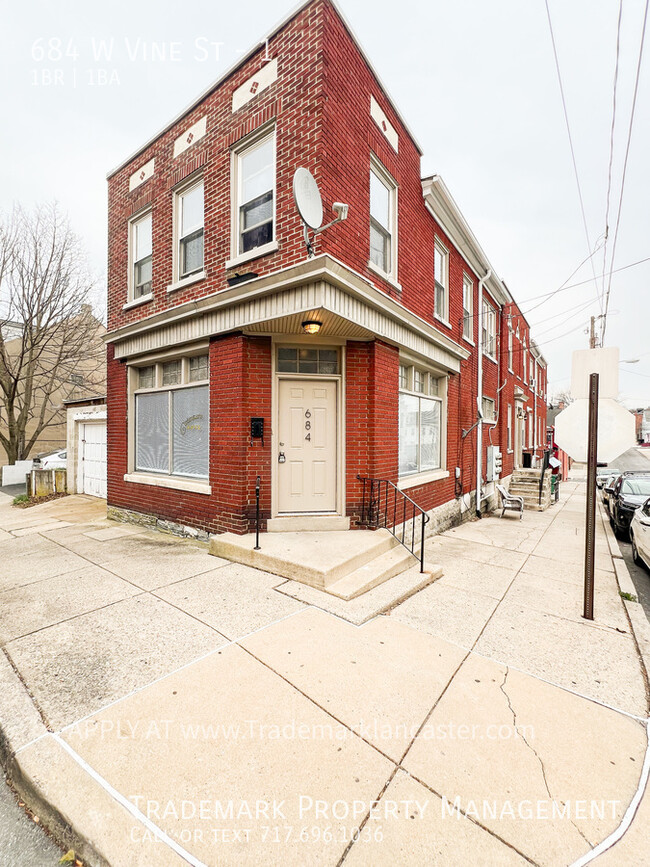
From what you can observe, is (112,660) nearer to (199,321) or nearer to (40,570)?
(40,570)

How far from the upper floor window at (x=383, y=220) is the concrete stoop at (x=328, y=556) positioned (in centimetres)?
447

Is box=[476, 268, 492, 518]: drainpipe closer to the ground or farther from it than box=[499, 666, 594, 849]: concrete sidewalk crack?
farther from it

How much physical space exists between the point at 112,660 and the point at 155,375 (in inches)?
224

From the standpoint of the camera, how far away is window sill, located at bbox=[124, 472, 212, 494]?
6367 mm

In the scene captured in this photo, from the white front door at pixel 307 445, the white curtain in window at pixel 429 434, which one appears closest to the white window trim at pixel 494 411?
the white curtain in window at pixel 429 434

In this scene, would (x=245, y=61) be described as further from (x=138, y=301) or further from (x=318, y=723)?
(x=318, y=723)

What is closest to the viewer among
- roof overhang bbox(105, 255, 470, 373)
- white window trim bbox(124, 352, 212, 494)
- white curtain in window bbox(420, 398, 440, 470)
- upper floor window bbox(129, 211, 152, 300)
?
roof overhang bbox(105, 255, 470, 373)

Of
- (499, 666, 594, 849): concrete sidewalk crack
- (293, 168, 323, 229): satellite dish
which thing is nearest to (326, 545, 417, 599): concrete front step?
(499, 666, 594, 849): concrete sidewalk crack

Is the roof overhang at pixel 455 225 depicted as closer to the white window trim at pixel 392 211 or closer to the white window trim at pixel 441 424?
the white window trim at pixel 392 211

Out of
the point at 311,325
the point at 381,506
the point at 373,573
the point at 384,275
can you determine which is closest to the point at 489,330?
the point at 384,275

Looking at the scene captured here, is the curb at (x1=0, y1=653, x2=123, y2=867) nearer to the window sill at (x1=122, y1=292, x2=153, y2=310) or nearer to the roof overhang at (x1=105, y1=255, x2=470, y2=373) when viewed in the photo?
the roof overhang at (x1=105, y1=255, x2=470, y2=373)

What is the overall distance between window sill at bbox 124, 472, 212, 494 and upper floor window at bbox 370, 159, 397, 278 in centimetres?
470

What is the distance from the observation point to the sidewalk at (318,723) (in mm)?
1791

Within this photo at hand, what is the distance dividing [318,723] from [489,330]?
511 inches
